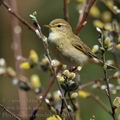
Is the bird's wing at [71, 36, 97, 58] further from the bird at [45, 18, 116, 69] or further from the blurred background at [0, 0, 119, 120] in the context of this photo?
the blurred background at [0, 0, 119, 120]

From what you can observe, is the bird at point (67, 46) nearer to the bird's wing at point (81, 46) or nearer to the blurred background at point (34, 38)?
the bird's wing at point (81, 46)

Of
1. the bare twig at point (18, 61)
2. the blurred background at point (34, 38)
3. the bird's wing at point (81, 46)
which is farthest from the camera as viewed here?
the blurred background at point (34, 38)

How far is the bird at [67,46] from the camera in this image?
Result: 11.4 feet

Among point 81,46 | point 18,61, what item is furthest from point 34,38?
point 81,46

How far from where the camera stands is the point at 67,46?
3.58 m

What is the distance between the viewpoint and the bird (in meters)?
3.47

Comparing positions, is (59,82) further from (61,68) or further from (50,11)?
(50,11)

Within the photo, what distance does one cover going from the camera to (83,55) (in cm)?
354

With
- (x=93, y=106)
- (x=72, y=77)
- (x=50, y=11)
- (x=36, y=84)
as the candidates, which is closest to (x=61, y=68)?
(x=36, y=84)

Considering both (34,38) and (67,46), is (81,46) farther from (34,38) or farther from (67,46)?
(34,38)

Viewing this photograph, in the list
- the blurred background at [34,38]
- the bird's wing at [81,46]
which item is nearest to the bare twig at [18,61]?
the bird's wing at [81,46]

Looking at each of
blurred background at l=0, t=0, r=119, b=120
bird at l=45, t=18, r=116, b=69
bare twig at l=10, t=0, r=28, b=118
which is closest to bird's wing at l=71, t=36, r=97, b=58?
bird at l=45, t=18, r=116, b=69

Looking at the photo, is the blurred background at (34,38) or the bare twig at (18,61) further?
the blurred background at (34,38)

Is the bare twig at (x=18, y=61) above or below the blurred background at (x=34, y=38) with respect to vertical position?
below
